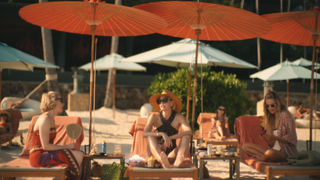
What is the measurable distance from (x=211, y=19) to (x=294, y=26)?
180cm

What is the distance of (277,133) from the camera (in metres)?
5.12

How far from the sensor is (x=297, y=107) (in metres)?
13.2

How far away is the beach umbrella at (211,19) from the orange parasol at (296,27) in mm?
310

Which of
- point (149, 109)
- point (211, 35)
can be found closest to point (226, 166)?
point (211, 35)

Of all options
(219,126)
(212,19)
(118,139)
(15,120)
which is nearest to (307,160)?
(212,19)

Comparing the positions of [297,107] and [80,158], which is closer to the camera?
[80,158]

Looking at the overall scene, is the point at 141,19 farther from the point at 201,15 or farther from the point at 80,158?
the point at 80,158

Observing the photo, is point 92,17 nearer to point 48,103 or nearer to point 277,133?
point 48,103

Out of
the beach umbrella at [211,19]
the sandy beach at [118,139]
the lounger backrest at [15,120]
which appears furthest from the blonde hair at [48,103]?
the lounger backrest at [15,120]

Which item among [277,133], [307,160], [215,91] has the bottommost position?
[307,160]

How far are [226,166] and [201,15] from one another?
3.05 m

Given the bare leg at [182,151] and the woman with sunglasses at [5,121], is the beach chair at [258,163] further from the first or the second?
the woman with sunglasses at [5,121]

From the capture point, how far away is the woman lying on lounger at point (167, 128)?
471 cm

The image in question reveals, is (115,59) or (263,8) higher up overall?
(263,8)
